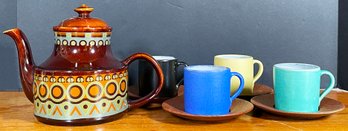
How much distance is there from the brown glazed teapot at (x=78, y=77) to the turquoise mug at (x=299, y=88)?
297 millimetres

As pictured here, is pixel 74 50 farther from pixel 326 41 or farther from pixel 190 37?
pixel 326 41

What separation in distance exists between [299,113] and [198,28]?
379 millimetres

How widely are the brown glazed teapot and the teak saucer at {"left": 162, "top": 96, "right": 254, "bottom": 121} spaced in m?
0.09

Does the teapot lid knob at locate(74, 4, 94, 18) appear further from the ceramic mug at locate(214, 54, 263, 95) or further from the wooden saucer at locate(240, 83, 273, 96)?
the wooden saucer at locate(240, 83, 273, 96)

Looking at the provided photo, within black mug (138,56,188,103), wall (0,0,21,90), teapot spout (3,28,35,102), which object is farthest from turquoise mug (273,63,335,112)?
wall (0,0,21,90)

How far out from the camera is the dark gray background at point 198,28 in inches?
40.1

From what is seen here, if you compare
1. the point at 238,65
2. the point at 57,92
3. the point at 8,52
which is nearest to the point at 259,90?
the point at 238,65

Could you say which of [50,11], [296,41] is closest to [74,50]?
[50,11]

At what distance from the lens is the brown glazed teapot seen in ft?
2.33

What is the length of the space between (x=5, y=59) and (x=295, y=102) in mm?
707

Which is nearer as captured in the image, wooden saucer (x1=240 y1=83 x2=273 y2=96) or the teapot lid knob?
the teapot lid knob

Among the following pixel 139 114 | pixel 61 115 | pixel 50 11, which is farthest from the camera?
pixel 50 11

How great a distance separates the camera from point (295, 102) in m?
0.78

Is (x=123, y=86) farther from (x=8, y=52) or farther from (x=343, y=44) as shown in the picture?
(x=343, y=44)
